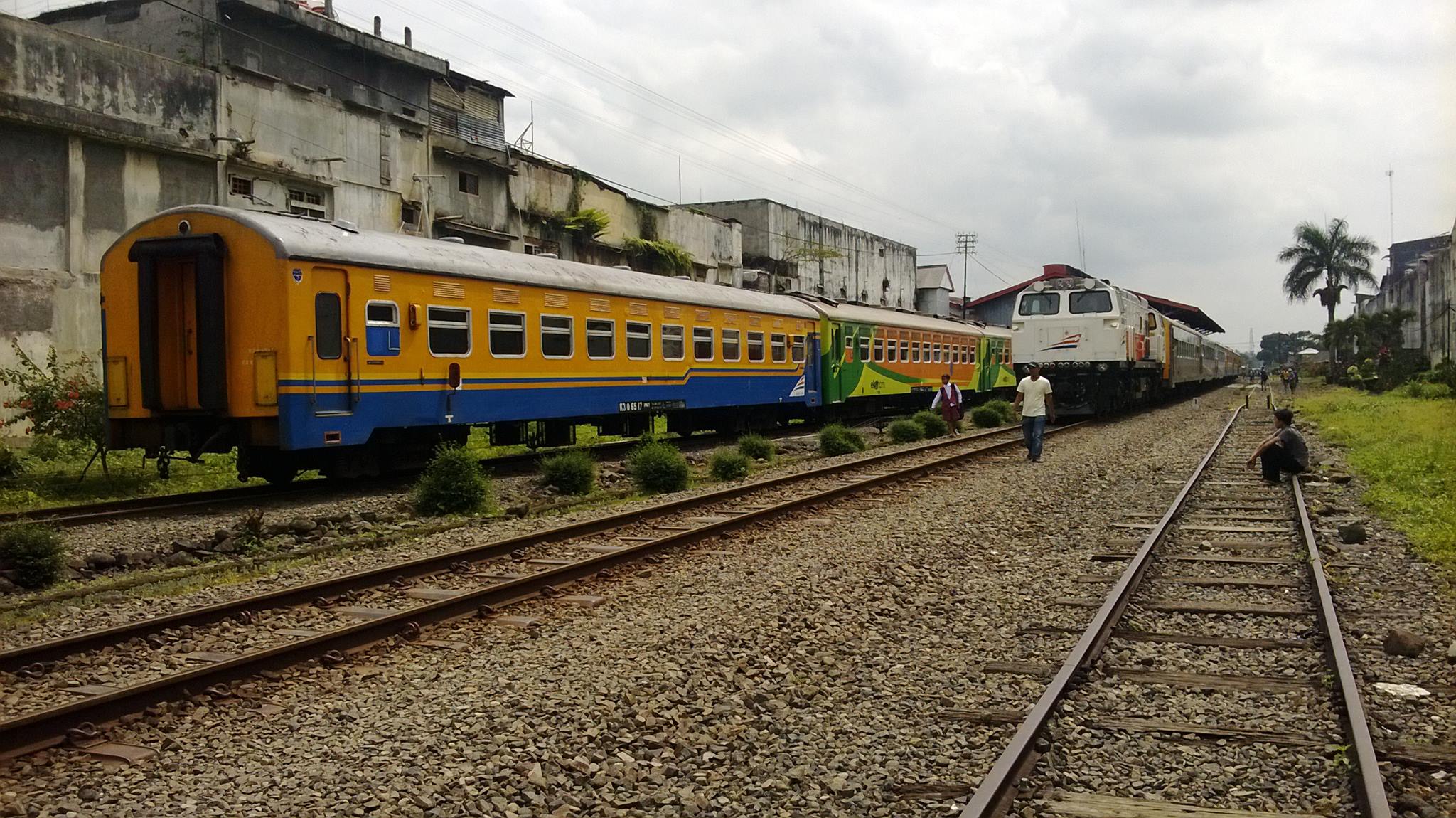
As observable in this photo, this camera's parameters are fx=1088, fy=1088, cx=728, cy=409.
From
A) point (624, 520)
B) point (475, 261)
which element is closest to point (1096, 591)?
point (624, 520)

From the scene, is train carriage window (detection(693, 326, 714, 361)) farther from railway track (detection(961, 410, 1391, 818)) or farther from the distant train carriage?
railway track (detection(961, 410, 1391, 818))

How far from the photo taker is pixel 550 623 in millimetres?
6945

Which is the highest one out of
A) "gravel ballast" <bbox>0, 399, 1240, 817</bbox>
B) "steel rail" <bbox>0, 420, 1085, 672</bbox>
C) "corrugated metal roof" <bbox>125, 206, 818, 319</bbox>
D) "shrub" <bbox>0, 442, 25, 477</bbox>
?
"corrugated metal roof" <bbox>125, 206, 818, 319</bbox>

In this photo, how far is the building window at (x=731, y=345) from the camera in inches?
797

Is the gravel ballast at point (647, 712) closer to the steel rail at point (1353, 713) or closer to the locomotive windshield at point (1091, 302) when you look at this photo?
the steel rail at point (1353, 713)

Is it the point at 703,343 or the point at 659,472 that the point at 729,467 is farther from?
the point at 703,343

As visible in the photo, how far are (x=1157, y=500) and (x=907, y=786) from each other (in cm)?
919

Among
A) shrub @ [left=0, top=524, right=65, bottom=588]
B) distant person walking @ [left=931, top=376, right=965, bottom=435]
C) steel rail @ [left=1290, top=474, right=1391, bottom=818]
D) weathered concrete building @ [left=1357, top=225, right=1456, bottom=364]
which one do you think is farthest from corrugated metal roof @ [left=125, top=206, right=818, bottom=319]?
weathered concrete building @ [left=1357, top=225, right=1456, bottom=364]

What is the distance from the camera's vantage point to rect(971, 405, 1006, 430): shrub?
26734 mm

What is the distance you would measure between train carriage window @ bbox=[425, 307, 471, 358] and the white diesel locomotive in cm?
1539

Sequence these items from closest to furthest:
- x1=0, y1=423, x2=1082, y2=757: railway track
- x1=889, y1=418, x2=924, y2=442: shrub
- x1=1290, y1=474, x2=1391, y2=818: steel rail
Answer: x1=1290, y1=474, x2=1391, y2=818: steel rail
x1=0, y1=423, x2=1082, y2=757: railway track
x1=889, y1=418, x2=924, y2=442: shrub

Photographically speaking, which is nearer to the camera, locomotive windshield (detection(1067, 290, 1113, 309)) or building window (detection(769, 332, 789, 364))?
building window (detection(769, 332, 789, 364))

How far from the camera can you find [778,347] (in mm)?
22328

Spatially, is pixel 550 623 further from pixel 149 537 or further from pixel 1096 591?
pixel 149 537
